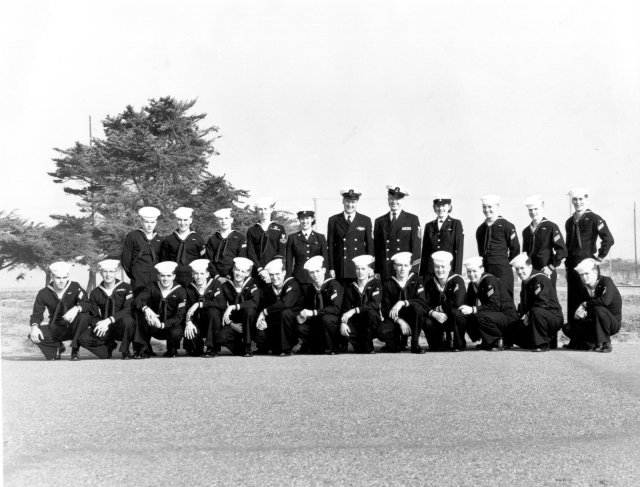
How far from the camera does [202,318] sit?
29.6 ft

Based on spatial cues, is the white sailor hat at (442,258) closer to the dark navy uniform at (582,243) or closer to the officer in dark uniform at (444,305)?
the officer in dark uniform at (444,305)

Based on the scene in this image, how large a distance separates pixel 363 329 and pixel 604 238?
306cm

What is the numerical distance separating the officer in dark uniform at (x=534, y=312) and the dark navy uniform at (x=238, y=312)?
2974 mm

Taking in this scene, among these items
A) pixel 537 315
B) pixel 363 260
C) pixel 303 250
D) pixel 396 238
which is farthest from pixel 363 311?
pixel 537 315

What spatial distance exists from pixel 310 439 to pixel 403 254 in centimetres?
497

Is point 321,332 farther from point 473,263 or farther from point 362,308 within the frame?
point 473,263

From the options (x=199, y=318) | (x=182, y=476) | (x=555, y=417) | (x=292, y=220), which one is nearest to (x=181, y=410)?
(x=182, y=476)

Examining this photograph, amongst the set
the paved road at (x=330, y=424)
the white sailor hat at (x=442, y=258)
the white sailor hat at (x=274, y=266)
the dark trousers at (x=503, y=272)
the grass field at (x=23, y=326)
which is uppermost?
the white sailor hat at (x=442, y=258)

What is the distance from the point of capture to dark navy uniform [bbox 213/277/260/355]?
8.96 metres

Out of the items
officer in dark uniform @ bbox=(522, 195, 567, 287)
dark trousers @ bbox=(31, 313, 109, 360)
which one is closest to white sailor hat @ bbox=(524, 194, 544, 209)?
officer in dark uniform @ bbox=(522, 195, 567, 287)

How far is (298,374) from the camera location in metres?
7.15

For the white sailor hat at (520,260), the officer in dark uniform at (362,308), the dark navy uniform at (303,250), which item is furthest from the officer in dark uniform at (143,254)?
the white sailor hat at (520,260)

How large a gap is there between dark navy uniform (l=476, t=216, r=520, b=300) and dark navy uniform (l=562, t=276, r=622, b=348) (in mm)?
961

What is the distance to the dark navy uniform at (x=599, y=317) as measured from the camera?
8672 millimetres
